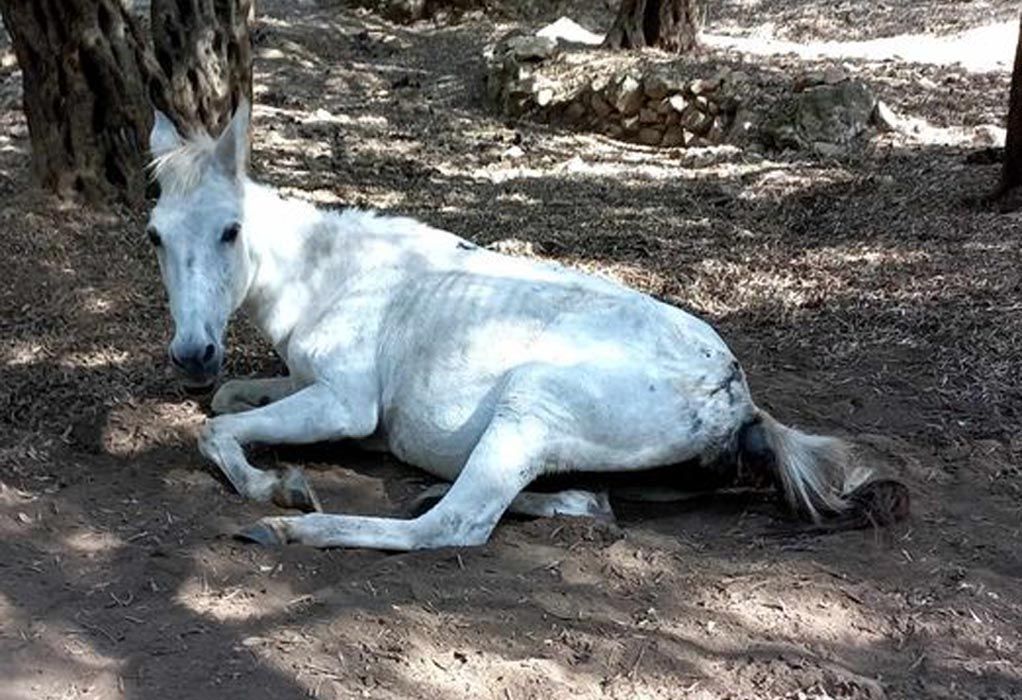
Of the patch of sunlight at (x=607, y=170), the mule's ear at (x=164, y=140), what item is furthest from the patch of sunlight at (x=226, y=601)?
the patch of sunlight at (x=607, y=170)

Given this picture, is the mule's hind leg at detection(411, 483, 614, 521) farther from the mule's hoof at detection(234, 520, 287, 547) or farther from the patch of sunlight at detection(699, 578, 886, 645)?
the patch of sunlight at detection(699, 578, 886, 645)

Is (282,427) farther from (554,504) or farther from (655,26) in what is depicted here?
(655,26)

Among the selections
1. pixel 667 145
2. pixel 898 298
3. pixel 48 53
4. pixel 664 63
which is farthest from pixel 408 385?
pixel 664 63

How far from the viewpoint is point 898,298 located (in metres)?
5.95

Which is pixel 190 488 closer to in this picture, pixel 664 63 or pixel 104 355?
pixel 104 355

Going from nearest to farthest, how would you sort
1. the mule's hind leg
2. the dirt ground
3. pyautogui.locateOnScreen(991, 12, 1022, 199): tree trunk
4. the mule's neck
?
the dirt ground → the mule's hind leg → the mule's neck → pyautogui.locateOnScreen(991, 12, 1022, 199): tree trunk

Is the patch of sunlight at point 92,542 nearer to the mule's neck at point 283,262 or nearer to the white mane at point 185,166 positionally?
the mule's neck at point 283,262

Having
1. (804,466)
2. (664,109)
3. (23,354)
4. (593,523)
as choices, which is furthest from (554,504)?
(664,109)

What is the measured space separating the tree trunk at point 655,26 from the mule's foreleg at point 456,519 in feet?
29.7

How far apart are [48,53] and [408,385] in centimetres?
367

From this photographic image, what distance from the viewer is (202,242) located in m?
Result: 4.09

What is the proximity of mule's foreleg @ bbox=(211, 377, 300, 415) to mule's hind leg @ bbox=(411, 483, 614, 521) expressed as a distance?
97 centimetres

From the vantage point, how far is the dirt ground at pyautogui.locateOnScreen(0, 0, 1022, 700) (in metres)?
3.04

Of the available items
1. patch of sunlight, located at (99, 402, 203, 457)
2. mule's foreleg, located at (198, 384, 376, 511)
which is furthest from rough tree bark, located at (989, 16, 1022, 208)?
patch of sunlight, located at (99, 402, 203, 457)
